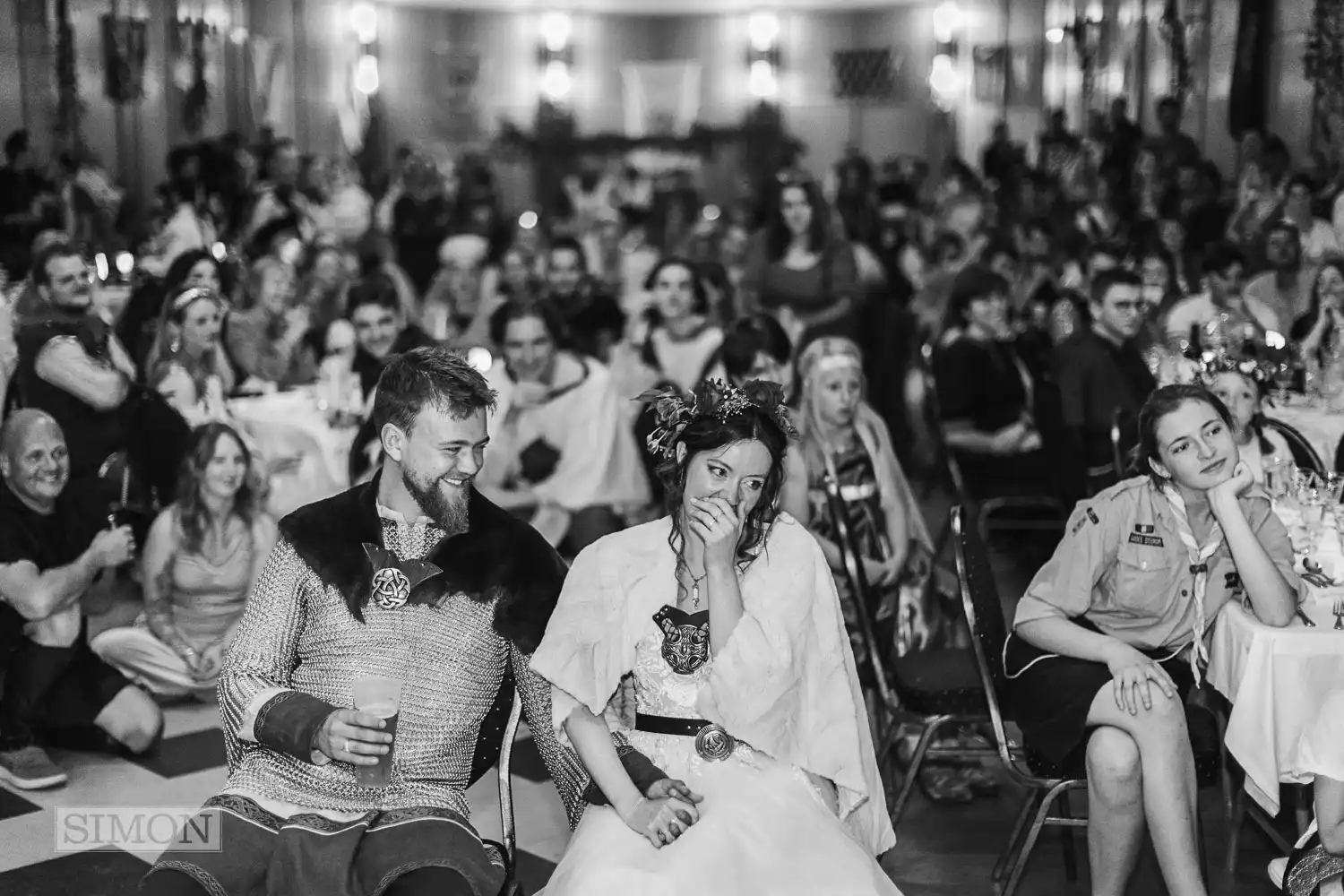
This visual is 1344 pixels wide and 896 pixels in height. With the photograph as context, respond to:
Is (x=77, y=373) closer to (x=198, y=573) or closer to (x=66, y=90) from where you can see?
(x=198, y=573)

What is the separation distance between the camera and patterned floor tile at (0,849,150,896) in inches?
125

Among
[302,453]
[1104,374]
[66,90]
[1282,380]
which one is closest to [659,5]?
[66,90]

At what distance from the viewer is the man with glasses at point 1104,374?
5.36m

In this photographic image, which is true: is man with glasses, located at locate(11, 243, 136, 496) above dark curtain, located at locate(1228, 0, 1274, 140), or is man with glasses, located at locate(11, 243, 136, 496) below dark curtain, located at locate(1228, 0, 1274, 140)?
below

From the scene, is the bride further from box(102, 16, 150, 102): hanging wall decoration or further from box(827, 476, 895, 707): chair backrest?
box(102, 16, 150, 102): hanging wall decoration

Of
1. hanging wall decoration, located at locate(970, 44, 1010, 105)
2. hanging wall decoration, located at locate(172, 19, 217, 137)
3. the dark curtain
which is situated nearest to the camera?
the dark curtain

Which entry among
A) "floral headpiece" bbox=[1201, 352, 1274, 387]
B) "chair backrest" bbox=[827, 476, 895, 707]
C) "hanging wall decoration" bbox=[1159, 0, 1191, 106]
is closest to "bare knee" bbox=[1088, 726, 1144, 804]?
"chair backrest" bbox=[827, 476, 895, 707]

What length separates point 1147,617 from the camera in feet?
Result: 10.0

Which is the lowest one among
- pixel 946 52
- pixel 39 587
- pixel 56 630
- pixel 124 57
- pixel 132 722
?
pixel 132 722

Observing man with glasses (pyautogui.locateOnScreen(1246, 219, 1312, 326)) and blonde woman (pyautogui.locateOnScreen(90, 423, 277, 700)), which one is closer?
blonde woman (pyautogui.locateOnScreen(90, 423, 277, 700))

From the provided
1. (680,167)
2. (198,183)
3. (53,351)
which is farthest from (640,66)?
(53,351)

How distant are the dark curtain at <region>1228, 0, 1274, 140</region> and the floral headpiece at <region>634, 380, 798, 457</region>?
22.9ft

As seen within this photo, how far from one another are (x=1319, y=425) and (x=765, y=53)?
15.7 meters

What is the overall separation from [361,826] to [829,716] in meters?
0.74
